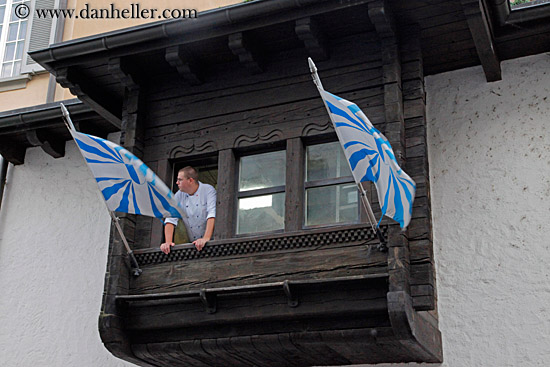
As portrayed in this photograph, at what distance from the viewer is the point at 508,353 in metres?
7.02

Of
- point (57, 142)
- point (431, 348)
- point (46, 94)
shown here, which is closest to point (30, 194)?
point (57, 142)

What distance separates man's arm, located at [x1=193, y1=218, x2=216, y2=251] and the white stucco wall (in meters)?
1.89

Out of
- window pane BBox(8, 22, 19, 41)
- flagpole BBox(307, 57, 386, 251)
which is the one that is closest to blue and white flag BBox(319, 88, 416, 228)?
flagpole BBox(307, 57, 386, 251)

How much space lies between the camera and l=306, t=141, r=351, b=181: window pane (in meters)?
7.46

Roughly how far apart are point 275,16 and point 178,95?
1416 millimetres

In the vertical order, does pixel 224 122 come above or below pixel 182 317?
above

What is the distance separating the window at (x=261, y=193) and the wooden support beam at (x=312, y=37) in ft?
3.04

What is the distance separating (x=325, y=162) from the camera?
7.54 metres

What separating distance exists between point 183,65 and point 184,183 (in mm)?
1094

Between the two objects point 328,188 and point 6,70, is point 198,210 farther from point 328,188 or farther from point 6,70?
point 6,70

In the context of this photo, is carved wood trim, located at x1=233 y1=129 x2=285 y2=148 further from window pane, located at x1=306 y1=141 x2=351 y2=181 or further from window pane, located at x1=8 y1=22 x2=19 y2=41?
window pane, located at x1=8 y1=22 x2=19 y2=41

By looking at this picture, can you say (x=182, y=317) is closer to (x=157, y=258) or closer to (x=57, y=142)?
(x=157, y=258)

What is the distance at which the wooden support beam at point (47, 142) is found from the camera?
9547 mm

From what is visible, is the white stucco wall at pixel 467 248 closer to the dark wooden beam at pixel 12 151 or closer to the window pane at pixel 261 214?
the dark wooden beam at pixel 12 151
